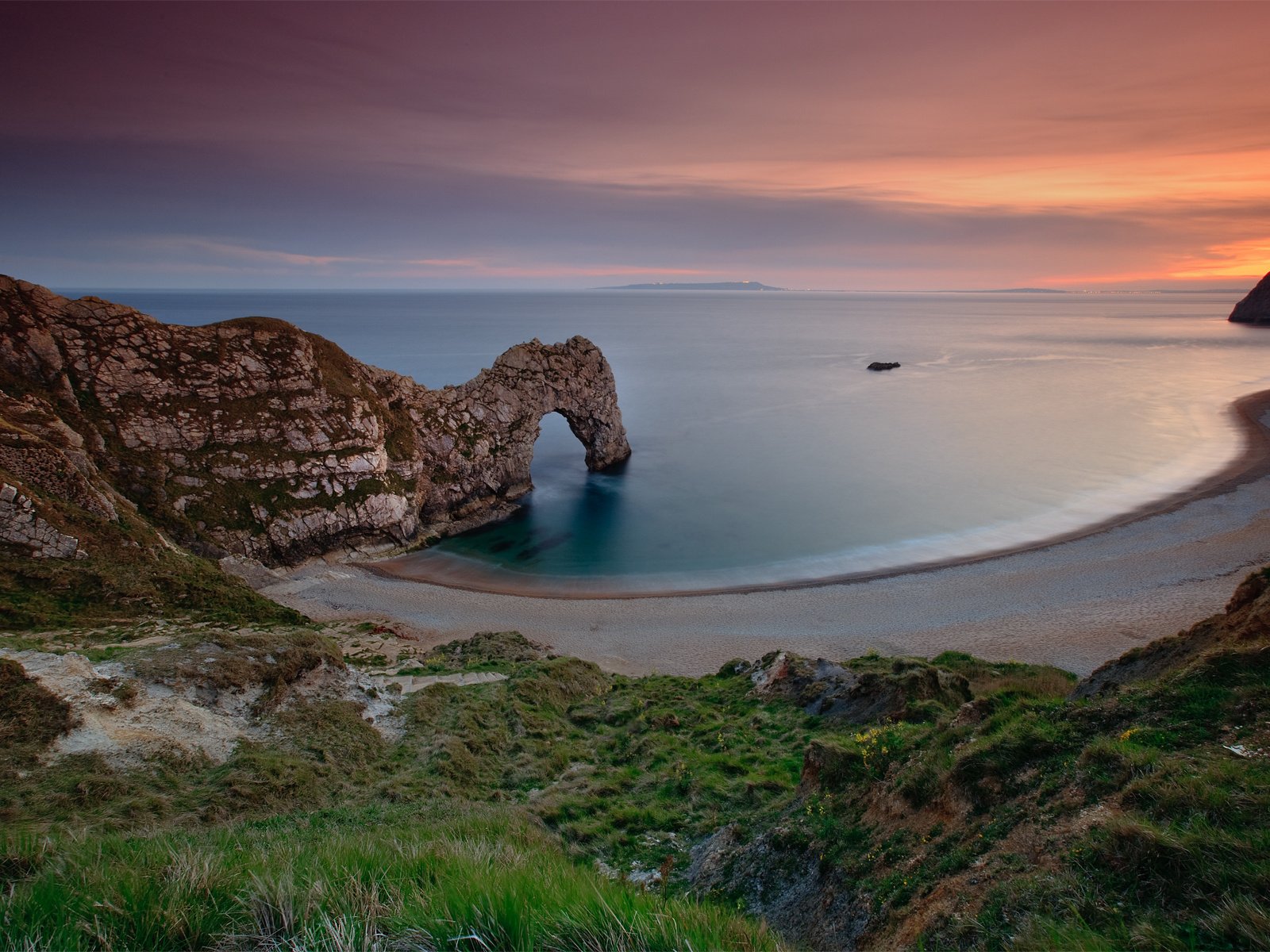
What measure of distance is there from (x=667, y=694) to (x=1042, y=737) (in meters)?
12.9

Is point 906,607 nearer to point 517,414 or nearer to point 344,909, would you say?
point 517,414

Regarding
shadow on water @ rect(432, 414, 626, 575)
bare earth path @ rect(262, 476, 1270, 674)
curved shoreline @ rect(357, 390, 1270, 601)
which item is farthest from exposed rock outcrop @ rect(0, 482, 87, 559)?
shadow on water @ rect(432, 414, 626, 575)

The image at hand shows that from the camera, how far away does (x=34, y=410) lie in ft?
93.1

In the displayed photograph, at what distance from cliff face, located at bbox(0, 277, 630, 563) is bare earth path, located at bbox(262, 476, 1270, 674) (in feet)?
14.1

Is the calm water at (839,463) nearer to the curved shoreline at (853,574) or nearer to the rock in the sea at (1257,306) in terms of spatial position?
the curved shoreline at (853,574)

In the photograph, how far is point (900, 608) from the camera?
29.3 metres

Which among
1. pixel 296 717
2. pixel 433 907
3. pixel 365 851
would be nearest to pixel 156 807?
pixel 296 717

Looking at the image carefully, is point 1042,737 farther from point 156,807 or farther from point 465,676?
point 465,676

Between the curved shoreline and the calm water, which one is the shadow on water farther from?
the curved shoreline

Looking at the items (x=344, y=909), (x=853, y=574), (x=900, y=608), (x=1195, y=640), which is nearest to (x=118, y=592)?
(x=344, y=909)

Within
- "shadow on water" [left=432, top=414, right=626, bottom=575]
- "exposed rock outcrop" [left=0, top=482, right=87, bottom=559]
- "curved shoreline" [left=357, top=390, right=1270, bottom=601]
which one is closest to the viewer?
"exposed rock outcrop" [left=0, top=482, right=87, bottom=559]

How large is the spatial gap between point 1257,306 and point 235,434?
24150cm

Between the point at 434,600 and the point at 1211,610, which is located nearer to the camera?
the point at 1211,610

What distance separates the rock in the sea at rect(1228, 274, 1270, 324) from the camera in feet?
556
